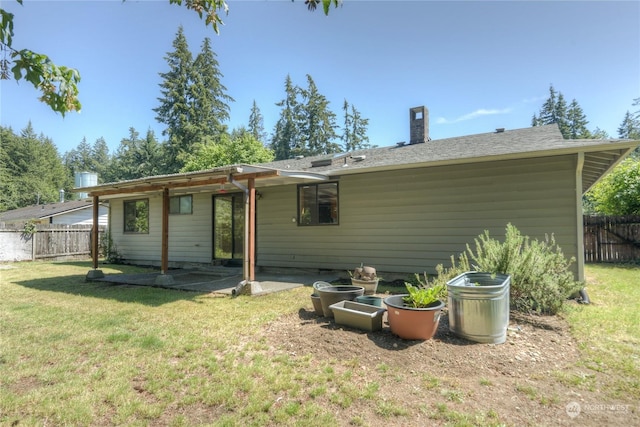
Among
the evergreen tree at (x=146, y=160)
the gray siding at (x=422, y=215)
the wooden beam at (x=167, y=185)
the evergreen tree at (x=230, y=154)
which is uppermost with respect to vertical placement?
the evergreen tree at (x=146, y=160)

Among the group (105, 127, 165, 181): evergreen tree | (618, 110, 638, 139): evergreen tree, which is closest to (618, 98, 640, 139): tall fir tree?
(618, 110, 638, 139): evergreen tree

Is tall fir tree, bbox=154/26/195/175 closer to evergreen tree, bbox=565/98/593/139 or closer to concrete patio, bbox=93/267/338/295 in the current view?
concrete patio, bbox=93/267/338/295

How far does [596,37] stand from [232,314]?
34.5 feet

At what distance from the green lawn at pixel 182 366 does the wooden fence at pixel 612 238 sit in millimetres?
7700

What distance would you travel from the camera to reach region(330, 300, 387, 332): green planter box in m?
4.00

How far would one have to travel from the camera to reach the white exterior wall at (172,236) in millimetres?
10711

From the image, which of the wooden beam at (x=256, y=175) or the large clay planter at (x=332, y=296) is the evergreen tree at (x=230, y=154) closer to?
the wooden beam at (x=256, y=175)

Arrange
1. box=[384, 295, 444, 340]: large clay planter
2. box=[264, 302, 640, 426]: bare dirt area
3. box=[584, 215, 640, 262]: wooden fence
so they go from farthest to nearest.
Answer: box=[584, 215, 640, 262]: wooden fence < box=[384, 295, 444, 340]: large clay planter < box=[264, 302, 640, 426]: bare dirt area

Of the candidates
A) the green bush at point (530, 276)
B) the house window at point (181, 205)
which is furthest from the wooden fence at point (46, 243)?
the green bush at point (530, 276)

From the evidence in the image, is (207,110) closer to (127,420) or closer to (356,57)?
(356,57)

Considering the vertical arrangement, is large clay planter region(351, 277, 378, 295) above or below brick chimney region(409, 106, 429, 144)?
below

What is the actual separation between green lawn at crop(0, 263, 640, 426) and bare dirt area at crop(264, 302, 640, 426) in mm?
76

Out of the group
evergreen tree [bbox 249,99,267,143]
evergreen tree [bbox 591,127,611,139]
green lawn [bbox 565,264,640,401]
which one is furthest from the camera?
evergreen tree [bbox 249,99,267,143]

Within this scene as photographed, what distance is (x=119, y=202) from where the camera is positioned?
1310 cm
